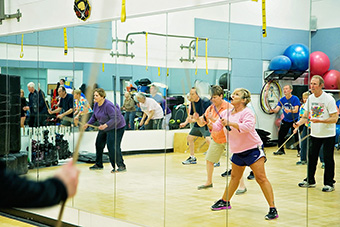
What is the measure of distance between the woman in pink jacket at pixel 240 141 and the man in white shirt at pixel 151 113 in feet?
2.28

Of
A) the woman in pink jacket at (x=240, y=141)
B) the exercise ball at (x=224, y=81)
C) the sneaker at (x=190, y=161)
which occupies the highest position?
the exercise ball at (x=224, y=81)

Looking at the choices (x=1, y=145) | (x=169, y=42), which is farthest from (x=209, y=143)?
(x=1, y=145)

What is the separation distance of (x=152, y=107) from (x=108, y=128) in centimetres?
77

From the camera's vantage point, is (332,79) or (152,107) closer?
(332,79)

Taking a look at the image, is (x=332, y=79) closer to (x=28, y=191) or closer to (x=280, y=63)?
(x=280, y=63)

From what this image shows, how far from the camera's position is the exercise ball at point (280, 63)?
154 inches

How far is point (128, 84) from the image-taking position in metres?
5.01

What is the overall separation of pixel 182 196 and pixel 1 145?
3.31 m

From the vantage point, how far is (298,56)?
3834mm

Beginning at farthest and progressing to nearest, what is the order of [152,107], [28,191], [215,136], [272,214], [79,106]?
[79,106] < [152,107] < [215,136] < [272,214] < [28,191]

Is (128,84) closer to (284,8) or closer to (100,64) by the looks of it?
(100,64)

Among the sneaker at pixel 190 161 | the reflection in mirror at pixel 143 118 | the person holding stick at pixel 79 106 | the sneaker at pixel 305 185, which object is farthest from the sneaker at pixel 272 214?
the person holding stick at pixel 79 106

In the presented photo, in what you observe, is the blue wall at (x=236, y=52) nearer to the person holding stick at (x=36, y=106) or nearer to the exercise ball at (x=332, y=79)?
the exercise ball at (x=332, y=79)

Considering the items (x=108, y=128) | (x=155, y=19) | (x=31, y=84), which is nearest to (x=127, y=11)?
(x=155, y=19)
